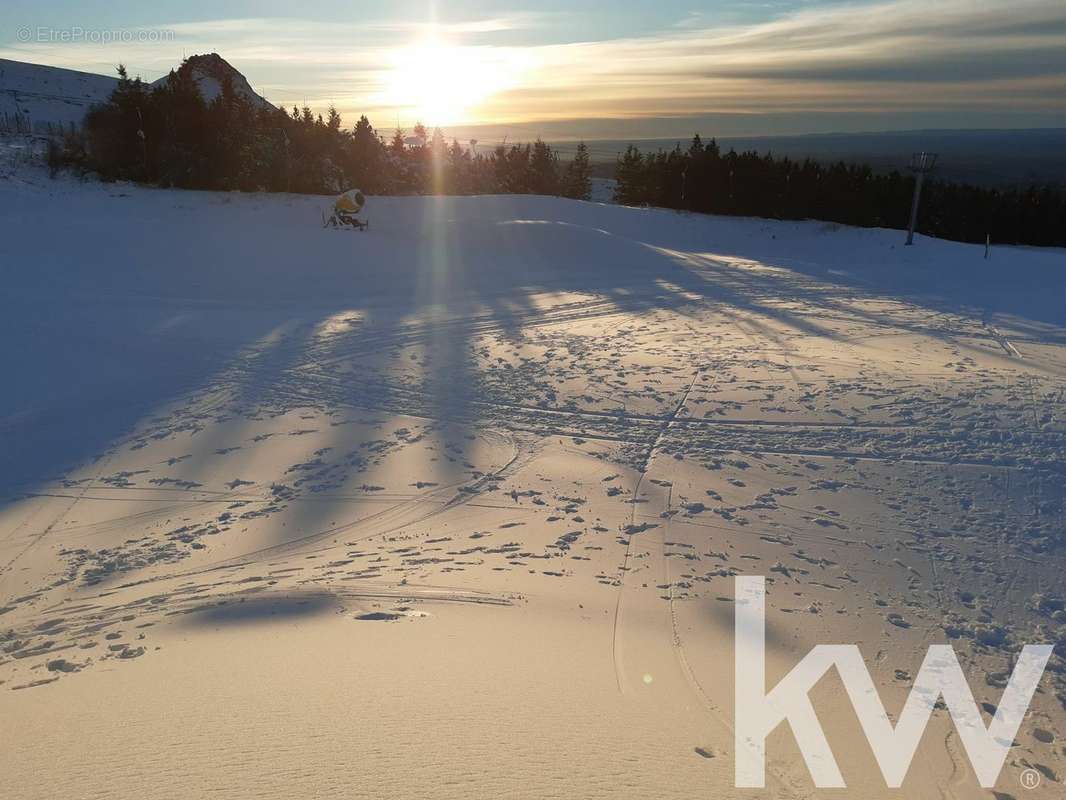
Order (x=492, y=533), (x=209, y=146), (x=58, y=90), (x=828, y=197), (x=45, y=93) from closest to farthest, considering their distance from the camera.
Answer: (x=492, y=533) < (x=209, y=146) < (x=828, y=197) < (x=45, y=93) < (x=58, y=90)

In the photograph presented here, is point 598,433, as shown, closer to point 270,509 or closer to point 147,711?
point 270,509

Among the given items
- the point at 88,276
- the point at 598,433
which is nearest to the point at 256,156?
the point at 88,276

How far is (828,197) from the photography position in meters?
45.9

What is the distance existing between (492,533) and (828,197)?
4703 centimetres

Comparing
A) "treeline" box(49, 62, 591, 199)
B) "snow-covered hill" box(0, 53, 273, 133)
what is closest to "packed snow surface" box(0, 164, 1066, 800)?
"treeline" box(49, 62, 591, 199)

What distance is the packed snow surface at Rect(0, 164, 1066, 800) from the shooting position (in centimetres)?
321

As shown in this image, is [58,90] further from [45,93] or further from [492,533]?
[492,533]

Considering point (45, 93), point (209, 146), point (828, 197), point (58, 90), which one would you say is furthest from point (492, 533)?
point (58, 90)

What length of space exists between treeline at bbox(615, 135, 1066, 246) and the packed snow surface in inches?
1261

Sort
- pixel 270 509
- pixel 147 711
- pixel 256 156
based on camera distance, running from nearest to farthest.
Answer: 1. pixel 147 711
2. pixel 270 509
3. pixel 256 156

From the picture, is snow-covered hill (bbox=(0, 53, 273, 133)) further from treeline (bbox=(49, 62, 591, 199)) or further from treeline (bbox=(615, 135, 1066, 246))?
treeline (bbox=(615, 135, 1066, 246))

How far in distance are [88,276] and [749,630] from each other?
56.4ft

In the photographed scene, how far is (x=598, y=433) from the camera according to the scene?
8227 mm

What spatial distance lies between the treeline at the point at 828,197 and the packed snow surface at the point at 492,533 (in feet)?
105
